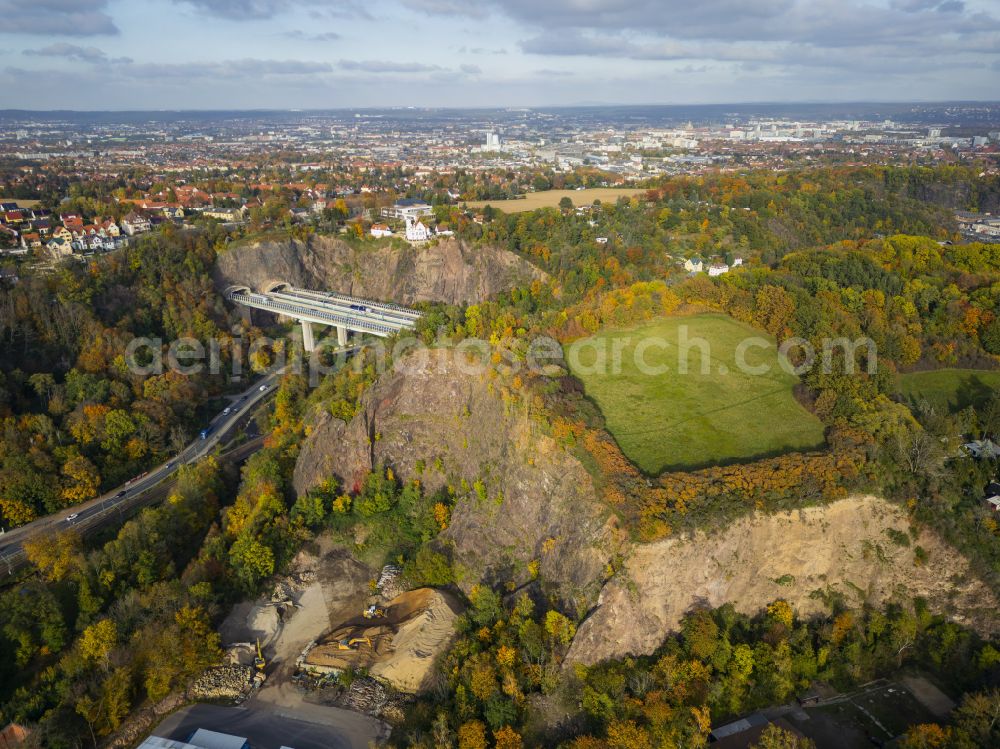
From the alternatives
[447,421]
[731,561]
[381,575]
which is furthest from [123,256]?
[731,561]

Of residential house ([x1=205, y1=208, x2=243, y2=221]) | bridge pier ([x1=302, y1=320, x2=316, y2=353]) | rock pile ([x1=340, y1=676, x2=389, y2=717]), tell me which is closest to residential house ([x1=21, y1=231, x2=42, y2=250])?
residential house ([x1=205, y1=208, x2=243, y2=221])

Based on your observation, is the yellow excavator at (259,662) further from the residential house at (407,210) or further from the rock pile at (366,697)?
the residential house at (407,210)

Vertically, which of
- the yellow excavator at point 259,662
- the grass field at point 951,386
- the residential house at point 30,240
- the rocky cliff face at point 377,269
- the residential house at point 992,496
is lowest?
the yellow excavator at point 259,662

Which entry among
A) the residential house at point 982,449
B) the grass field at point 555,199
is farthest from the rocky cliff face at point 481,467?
the grass field at point 555,199

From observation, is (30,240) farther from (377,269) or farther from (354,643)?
(354,643)

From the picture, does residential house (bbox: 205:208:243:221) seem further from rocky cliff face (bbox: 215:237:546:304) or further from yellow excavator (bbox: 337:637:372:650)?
yellow excavator (bbox: 337:637:372:650)

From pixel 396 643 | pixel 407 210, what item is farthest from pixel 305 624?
pixel 407 210

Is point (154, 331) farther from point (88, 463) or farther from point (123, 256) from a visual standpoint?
point (88, 463)
